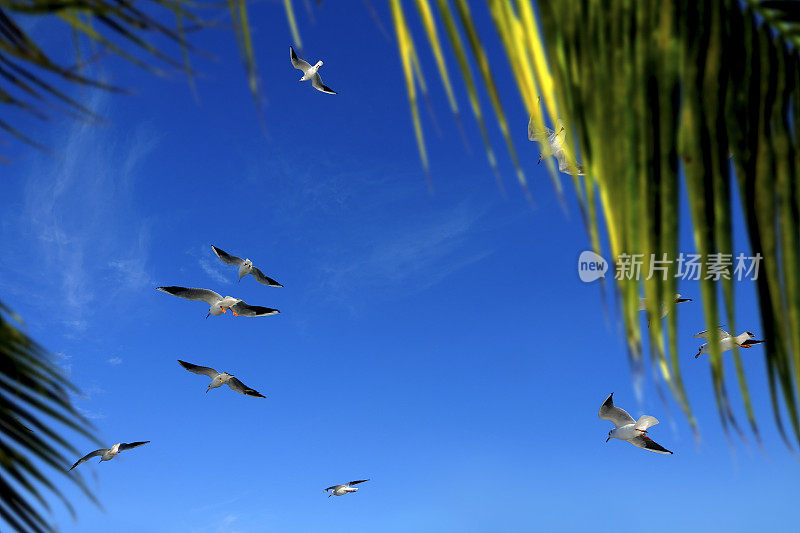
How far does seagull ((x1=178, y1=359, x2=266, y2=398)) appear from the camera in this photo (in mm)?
6160

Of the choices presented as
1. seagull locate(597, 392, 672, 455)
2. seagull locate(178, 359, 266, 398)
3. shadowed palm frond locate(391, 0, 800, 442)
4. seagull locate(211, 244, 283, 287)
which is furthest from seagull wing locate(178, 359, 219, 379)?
shadowed palm frond locate(391, 0, 800, 442)

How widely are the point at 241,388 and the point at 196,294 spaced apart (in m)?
1.49

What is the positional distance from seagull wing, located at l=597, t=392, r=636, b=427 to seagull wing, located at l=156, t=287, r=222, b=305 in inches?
144

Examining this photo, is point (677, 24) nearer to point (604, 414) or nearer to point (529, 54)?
point (529, 54)

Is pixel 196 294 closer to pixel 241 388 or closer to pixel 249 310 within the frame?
pixel 249 310

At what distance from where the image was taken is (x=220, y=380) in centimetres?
721

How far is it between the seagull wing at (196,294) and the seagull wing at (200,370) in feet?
1.96

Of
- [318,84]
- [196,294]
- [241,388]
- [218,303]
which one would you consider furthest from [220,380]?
[318,84]

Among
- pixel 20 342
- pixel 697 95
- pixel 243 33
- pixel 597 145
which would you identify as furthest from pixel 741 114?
pixel 20 342

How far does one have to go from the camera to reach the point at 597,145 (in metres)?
1.13

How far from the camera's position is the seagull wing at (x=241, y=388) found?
6140 mm

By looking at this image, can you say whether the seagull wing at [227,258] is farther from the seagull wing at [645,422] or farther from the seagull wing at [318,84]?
the seagull wing at [645,422]

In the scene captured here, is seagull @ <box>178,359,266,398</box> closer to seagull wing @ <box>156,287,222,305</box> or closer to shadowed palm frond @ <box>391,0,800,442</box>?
seagull wing @ <box>156,287,222,305</box>

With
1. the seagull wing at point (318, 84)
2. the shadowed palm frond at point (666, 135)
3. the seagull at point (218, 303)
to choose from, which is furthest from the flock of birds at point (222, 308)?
the shadowed palm frond at point (666, 135)
